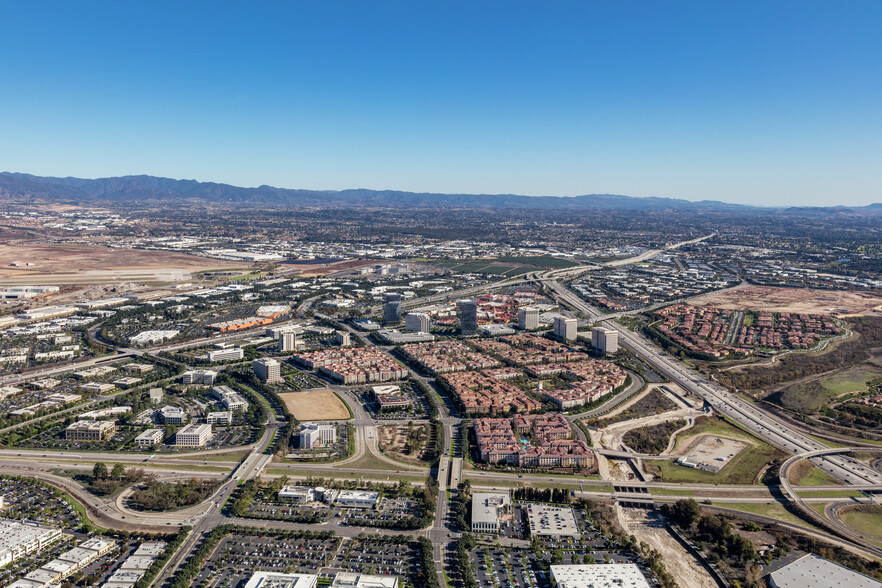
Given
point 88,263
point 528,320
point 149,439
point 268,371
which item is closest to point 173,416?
point 149,439

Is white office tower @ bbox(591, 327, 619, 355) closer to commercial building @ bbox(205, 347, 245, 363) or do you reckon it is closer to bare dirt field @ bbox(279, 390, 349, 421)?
bare dirt field @ bbox(279, 390, 349, 421)

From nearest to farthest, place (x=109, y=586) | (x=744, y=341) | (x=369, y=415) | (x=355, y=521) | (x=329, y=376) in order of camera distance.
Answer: (x=109, y=586) → (x=355, y=521) → (x=369, y=415) → (x=329, y=376) → (x=744, y=341)

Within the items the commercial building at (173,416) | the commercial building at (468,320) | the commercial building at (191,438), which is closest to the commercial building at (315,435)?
the commercial building at (191,438)

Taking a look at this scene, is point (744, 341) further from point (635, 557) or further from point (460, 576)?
point (460, 576)

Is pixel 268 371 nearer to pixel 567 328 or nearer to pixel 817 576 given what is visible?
pixel 567 328

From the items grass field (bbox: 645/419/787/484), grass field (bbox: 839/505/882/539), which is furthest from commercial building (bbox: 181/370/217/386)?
grass field (bbox: 839/505/882/539)

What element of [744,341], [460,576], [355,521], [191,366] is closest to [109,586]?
[355,521]
